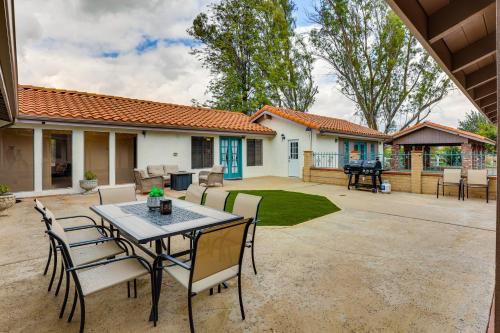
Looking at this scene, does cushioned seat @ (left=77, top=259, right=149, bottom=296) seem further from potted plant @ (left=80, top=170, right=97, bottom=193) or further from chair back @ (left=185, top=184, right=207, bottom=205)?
potted plant @ (left=80, top=170, right=97, bottom=193)

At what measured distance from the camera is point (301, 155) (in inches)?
569

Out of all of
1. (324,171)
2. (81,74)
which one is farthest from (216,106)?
(324,171)

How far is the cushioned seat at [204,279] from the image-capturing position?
7.30ft

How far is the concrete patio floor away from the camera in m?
2.40

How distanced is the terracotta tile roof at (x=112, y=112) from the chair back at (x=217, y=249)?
905 centimetres

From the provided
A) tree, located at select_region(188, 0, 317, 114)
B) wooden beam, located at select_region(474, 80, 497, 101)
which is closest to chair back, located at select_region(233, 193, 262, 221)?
wooden beam, located at select_region(474, 80, 497, 101)

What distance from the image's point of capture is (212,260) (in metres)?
2.25

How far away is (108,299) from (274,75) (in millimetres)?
22059

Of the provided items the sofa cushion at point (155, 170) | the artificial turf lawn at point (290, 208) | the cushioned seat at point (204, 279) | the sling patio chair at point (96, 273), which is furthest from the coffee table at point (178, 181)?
the cushioned seat at point (204, 279)

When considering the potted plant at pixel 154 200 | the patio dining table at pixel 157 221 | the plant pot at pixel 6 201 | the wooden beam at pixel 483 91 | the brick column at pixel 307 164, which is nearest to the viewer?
the patio dining table at pixel 157 221

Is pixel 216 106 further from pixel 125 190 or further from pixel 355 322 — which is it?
pixel 355 322

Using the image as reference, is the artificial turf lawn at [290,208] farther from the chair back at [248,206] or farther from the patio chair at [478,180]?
the patio chair at [478,180]

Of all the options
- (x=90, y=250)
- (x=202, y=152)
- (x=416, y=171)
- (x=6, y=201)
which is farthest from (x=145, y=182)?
(x=416, y=171)

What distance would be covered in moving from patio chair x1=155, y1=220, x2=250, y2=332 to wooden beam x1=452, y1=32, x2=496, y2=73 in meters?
3.36
